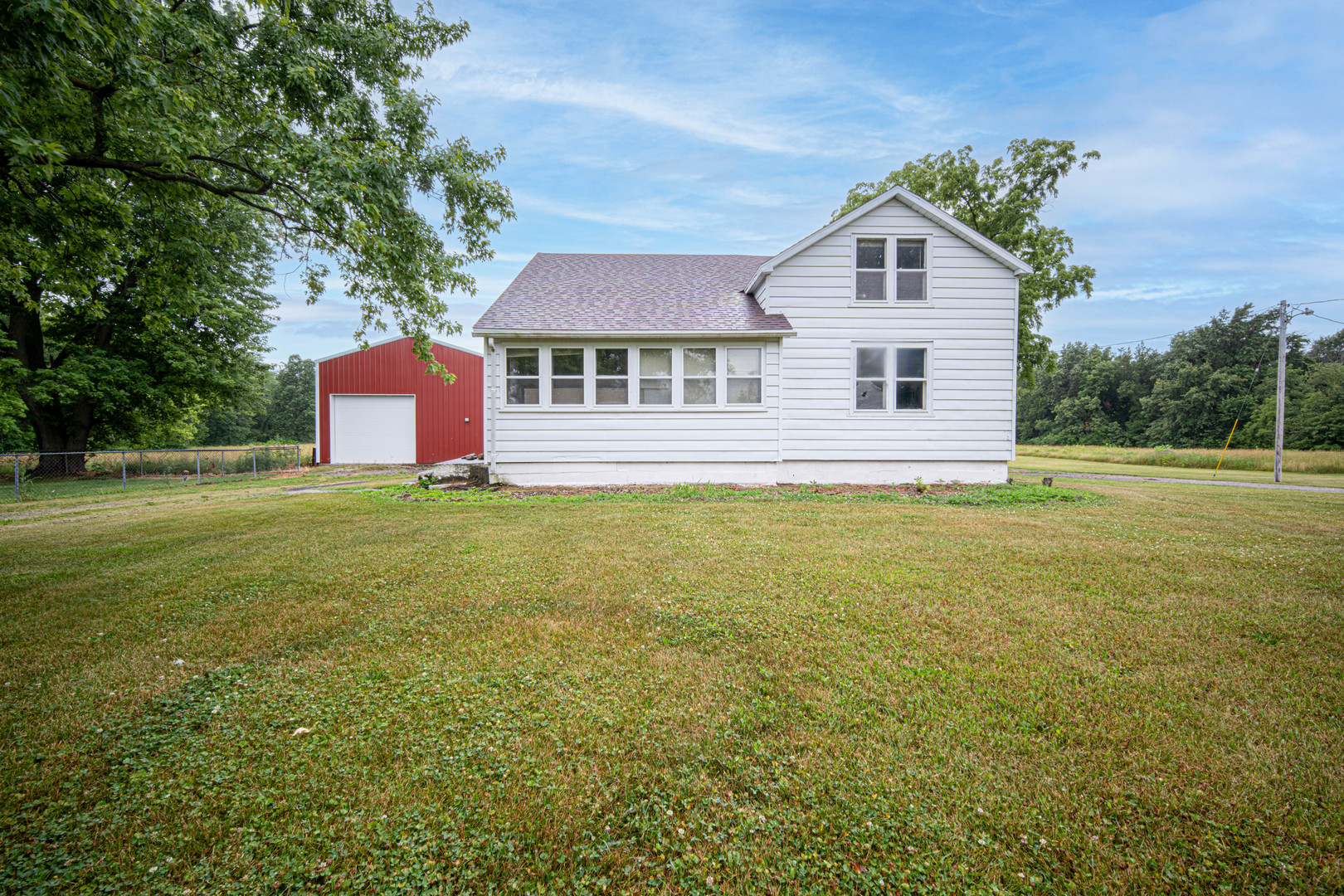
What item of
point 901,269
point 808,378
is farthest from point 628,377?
point 901,269

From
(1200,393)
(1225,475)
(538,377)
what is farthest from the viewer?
(1200,393)

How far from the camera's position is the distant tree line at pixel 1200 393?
35.8 meters

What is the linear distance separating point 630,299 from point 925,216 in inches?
293

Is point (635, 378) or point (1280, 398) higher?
point (635, 378)

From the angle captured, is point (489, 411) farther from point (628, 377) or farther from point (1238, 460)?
point (1238, 460)

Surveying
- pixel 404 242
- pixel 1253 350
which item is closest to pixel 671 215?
pixel 404 242

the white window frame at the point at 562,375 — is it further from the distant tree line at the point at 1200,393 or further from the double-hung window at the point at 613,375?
the distant tree line at the point at 1200,393

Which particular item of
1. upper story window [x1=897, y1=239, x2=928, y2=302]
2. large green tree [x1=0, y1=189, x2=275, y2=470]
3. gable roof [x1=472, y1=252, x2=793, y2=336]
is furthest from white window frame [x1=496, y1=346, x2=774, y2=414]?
large green tree [x1=0, y1=189, x2=275, y2=470]

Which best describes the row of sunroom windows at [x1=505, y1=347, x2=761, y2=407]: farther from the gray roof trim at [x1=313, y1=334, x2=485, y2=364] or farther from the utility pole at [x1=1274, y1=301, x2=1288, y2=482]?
the utility pole at [x1=1274, y1=301, x2=1288, y2=482]

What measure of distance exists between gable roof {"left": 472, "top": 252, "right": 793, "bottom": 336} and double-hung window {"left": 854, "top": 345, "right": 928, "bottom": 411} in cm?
229

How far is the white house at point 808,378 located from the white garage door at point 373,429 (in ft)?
37.8

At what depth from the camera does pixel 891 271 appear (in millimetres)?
12188

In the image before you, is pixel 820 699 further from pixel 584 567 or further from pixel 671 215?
pixel 671 215

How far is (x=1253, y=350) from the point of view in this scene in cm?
4350
